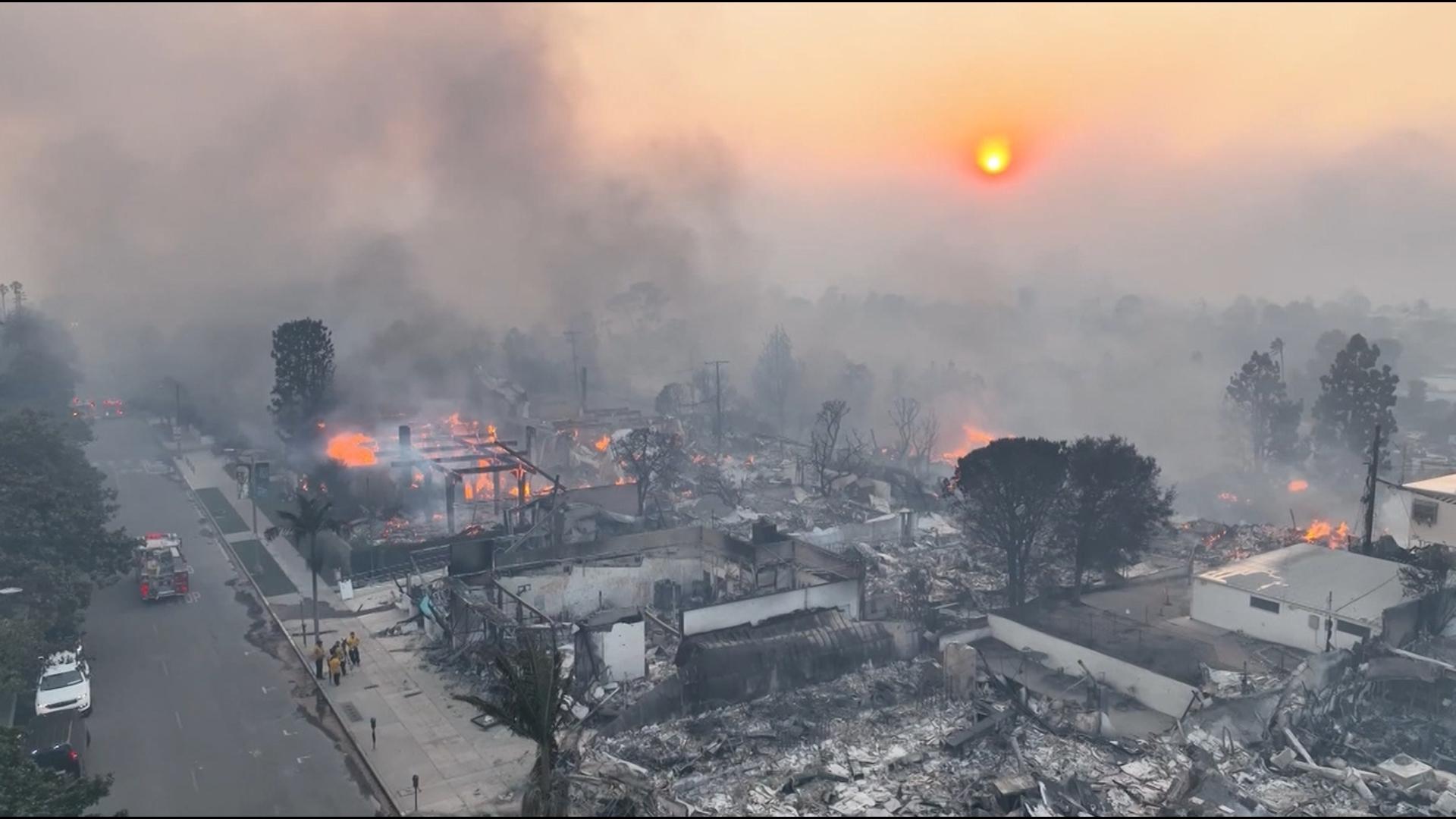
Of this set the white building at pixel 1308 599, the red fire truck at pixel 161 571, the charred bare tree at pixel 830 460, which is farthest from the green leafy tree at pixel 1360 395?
the red fire truck at pixel 161 571

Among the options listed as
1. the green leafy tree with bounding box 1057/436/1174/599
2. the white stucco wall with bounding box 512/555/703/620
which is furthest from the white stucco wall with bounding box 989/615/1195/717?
the white stucco wall with bounding box 512/555/703/620

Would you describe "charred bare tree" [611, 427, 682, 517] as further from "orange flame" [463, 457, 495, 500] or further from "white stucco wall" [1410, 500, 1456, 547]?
"white stucco wall" [1410, 500, 1456, 547]

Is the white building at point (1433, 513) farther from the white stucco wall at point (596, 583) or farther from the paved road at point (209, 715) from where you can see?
the paved road at point (209, 715)

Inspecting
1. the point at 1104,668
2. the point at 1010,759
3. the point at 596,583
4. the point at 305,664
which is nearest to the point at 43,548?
the point at 305,664

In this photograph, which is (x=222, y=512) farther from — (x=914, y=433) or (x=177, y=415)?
(x=914, y=433)

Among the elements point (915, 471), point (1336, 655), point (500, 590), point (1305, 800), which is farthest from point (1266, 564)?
point (915, 471)

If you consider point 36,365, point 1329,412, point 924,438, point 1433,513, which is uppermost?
point 36,365
